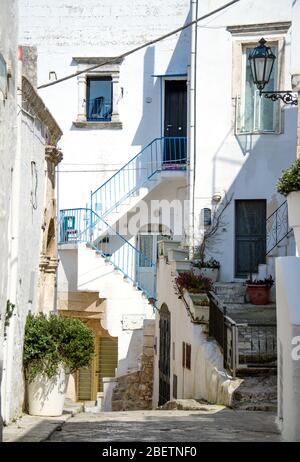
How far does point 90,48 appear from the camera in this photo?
2625 centimetres

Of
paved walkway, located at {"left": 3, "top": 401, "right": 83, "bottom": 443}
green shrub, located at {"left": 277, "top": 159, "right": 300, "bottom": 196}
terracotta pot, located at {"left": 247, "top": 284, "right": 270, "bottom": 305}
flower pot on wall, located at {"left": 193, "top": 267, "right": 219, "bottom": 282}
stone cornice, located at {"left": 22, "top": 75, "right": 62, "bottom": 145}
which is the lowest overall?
paved walkway, located at {"left": 3, "top": 401, "right": 83, "bottom": 443}

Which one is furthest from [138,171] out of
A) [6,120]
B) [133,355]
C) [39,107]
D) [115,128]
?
[6,120]

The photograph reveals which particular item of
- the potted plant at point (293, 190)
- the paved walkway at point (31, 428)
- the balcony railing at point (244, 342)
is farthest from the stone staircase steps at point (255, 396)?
the potted plant at point (293, 190)

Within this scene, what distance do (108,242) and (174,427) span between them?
43.6 ft

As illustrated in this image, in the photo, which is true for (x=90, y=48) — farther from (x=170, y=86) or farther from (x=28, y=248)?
(x=28, y=248)

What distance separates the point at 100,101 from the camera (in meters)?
26.6

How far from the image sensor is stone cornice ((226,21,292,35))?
21.9 m

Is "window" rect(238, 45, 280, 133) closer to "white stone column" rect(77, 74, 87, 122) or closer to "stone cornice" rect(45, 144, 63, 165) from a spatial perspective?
"white stone column" rect(77, 74, 87, 122)

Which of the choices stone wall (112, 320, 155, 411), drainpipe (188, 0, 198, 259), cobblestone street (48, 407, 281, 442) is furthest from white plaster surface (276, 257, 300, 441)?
drainpipe (188, 0, 198, 259)

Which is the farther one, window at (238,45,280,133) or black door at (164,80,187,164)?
black door at (164,80,187,164)

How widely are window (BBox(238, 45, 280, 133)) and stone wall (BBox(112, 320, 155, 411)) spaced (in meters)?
5.62
